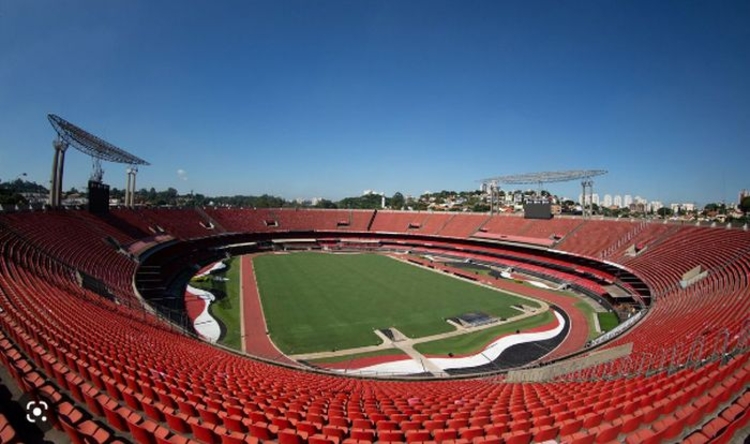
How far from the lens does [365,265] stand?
55.0 m

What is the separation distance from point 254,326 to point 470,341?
1690cm

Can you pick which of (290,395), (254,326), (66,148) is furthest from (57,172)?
(290,395)

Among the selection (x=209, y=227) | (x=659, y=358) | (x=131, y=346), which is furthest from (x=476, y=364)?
(x=209, y=227)

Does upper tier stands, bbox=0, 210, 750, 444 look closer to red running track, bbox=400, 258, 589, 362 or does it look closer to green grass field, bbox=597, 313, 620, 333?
red running track, bbox=400, 258, 589, 362

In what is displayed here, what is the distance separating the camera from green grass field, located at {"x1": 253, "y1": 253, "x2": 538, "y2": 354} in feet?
91.6

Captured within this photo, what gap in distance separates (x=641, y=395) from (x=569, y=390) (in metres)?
3.31

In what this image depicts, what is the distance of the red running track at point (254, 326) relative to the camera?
24453mm

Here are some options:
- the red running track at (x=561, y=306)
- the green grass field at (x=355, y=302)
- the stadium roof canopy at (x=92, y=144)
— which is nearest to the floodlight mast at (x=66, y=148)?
the stadium roof canopy at (x=92, y=144)

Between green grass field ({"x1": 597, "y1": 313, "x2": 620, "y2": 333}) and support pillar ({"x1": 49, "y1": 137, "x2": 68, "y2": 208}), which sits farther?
support pillar ({"x1": 49, "y1": 137, "x2": 68, "y2": 208})

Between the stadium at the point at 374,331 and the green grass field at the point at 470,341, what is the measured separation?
24 cm

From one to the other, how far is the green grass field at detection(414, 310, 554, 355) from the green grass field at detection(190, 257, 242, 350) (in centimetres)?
1336

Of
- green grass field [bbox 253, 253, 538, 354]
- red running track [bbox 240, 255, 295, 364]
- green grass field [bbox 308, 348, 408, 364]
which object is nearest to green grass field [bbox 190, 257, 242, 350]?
red running track [bbox 240, 255, 295, 364]

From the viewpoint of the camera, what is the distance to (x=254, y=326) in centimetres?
2912

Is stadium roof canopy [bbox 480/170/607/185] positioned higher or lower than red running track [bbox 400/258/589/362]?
higher
